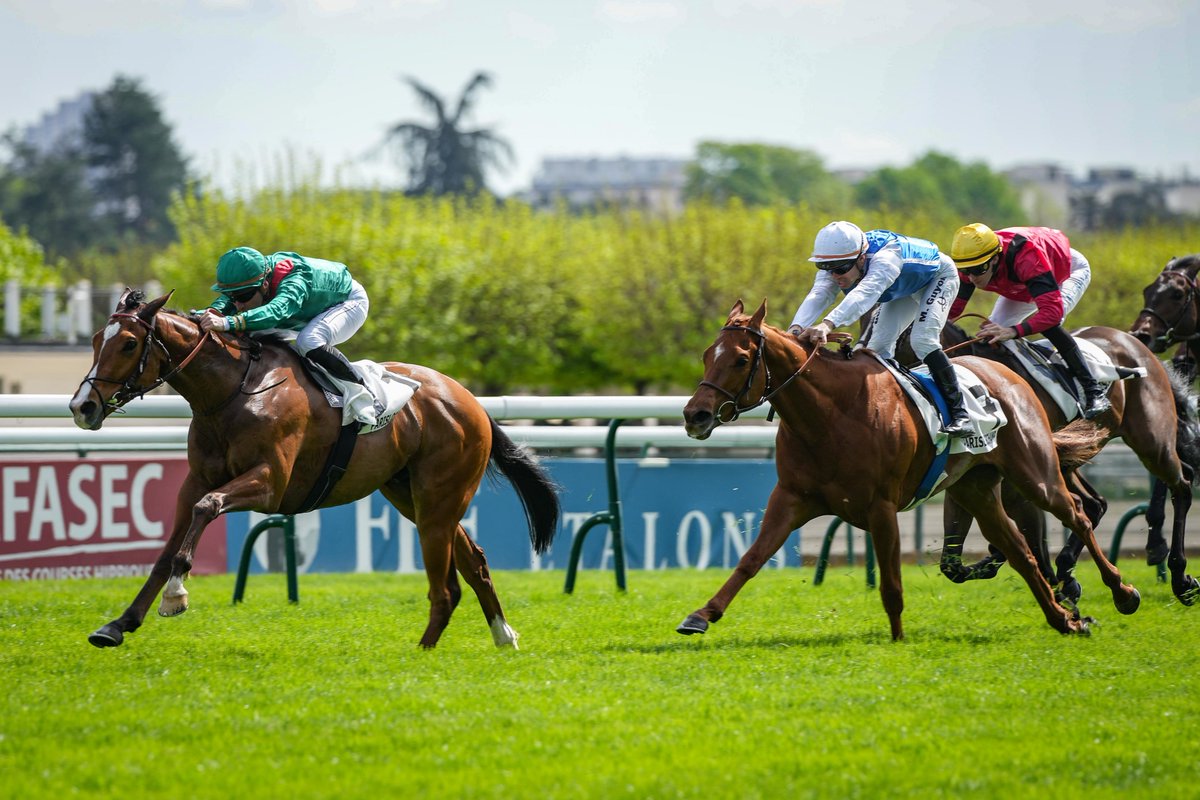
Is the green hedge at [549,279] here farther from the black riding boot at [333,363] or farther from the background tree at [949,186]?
the background tree at [949,186]

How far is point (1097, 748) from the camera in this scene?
4777 millimetres

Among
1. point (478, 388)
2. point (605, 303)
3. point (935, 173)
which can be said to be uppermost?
point (935, 173)

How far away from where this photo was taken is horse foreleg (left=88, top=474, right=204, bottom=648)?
6.03m

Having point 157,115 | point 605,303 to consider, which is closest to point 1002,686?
point 605,303

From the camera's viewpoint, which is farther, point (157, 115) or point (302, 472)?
point (157, 115)

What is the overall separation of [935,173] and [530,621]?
306ft

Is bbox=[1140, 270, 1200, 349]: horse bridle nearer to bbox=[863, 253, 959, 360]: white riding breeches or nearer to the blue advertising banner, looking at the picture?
bbox=[863, 253, 959, 360]: white riding breeches

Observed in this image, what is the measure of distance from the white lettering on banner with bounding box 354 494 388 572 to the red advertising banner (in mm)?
1048

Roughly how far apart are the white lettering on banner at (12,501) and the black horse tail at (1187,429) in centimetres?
821

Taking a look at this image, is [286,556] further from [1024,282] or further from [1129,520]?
[1129,520]

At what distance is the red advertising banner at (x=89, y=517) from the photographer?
10.6 metres

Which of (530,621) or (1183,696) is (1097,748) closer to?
(1183,696)

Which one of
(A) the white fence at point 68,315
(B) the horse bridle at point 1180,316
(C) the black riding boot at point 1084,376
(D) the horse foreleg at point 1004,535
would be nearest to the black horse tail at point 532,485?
(D) the horse foreleg at point 1004,535

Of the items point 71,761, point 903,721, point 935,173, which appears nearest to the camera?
point 71,761
